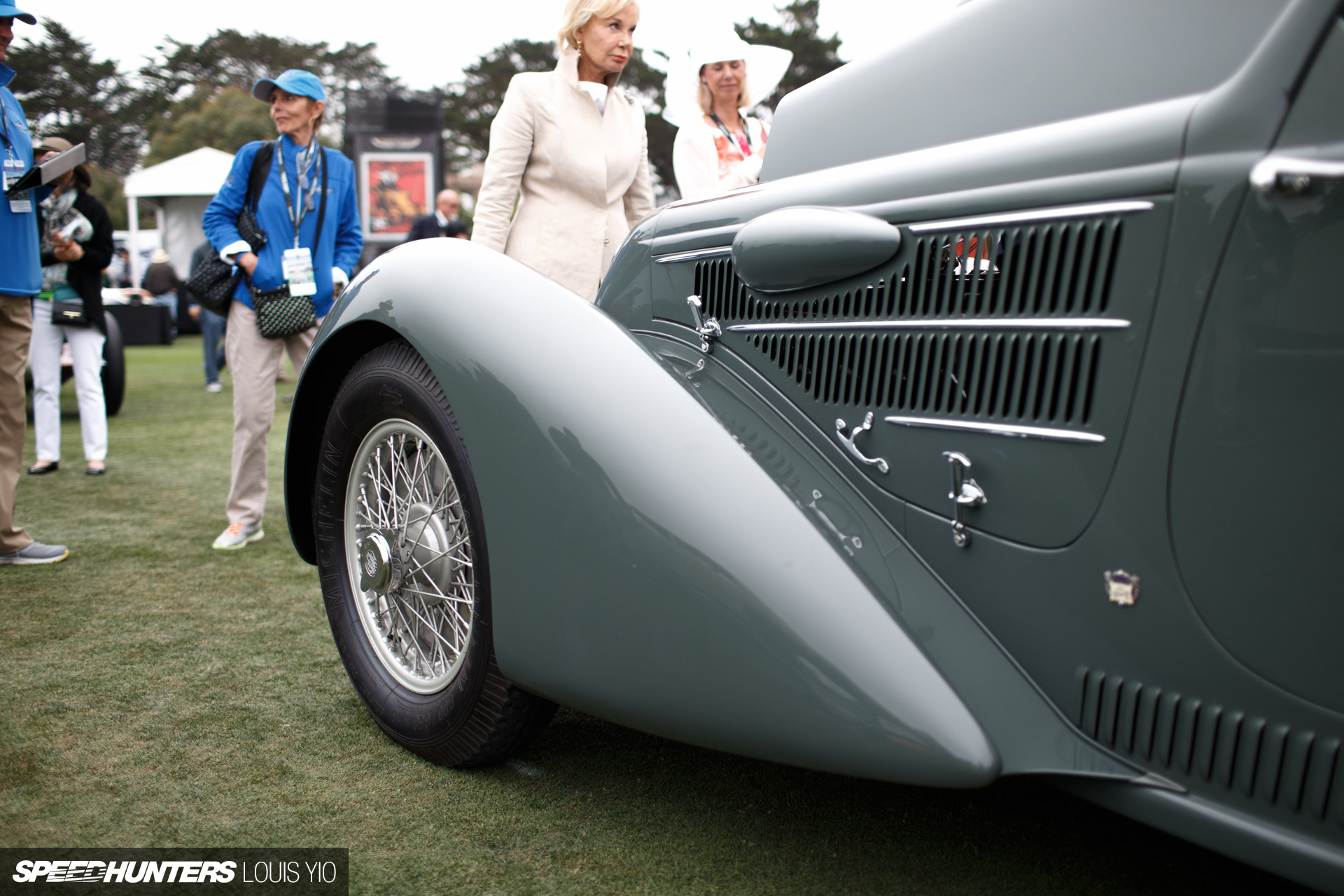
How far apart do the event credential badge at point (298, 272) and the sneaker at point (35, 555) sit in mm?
1316

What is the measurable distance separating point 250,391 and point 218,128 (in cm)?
3904

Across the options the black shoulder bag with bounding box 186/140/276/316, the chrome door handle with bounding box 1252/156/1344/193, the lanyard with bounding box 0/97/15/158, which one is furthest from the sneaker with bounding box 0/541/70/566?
→ the chrome door handle with bounding box 1252/156/1344/193

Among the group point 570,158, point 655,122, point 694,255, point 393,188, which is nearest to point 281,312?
point 570,158

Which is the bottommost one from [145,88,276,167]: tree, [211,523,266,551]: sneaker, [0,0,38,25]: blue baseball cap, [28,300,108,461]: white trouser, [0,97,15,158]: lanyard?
[211,523,266,551]: sneaker

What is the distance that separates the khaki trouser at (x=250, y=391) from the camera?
3666 millimetres

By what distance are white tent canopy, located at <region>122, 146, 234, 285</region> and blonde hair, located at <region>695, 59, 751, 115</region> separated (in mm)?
16589

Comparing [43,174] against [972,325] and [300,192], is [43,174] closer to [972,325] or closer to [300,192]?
[300,192]

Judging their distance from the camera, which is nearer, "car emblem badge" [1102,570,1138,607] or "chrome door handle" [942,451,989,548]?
"car emblem badge" [1102,570,1138,607]

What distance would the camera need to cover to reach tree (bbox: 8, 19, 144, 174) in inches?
1644

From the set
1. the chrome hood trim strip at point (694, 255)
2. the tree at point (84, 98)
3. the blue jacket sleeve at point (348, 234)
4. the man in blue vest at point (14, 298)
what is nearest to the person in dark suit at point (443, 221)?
the blue jacket sleeve at point (348, 234)

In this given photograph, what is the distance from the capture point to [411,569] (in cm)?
202

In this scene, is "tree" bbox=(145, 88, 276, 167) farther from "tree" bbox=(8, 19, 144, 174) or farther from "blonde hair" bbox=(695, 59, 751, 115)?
"blonde hair" bbox=(695, 59, 751, 115)

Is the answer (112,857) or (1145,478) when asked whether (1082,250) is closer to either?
(1145,478)

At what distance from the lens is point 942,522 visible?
4.79 feet
